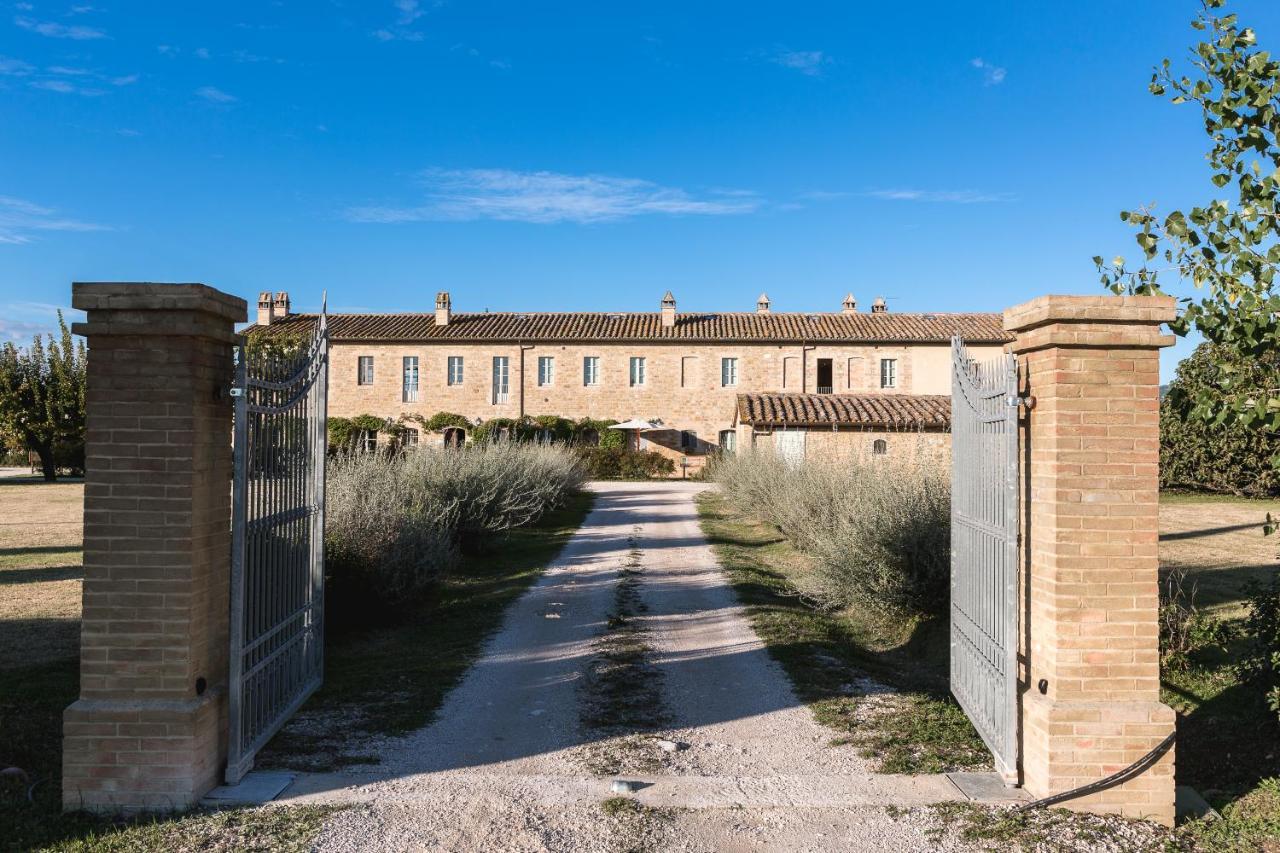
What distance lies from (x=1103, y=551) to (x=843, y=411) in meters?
20.5

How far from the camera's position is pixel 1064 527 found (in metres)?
3.86

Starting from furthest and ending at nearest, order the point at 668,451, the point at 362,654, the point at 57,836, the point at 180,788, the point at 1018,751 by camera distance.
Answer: the point at 668,451, the point at 362,654, the point at 1018,751, the point at 180,788, the point at 57,836

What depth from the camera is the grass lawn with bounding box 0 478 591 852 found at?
141 inches

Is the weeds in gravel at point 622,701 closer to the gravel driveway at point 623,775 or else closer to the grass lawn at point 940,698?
the gravel driveway at point 623,775

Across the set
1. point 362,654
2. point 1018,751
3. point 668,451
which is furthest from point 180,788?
point 668,451

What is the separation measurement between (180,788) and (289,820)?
1.78ft

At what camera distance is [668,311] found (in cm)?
3516

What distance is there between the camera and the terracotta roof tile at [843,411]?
75.6ft

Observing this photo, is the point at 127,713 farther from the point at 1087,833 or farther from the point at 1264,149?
the point at 1264,149

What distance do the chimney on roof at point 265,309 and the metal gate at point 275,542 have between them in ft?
110

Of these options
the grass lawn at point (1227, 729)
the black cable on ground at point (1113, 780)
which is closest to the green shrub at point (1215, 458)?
the grass lawn at point (1227, 729)

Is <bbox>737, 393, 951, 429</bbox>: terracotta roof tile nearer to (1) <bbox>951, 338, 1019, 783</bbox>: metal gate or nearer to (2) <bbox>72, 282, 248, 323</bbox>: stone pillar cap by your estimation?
(1) <bbox>951, 338, 1019, 783</bbox>: metal gate

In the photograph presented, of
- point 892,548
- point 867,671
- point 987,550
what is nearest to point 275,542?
point 987,550

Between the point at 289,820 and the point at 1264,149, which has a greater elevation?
the point at 1264,149
